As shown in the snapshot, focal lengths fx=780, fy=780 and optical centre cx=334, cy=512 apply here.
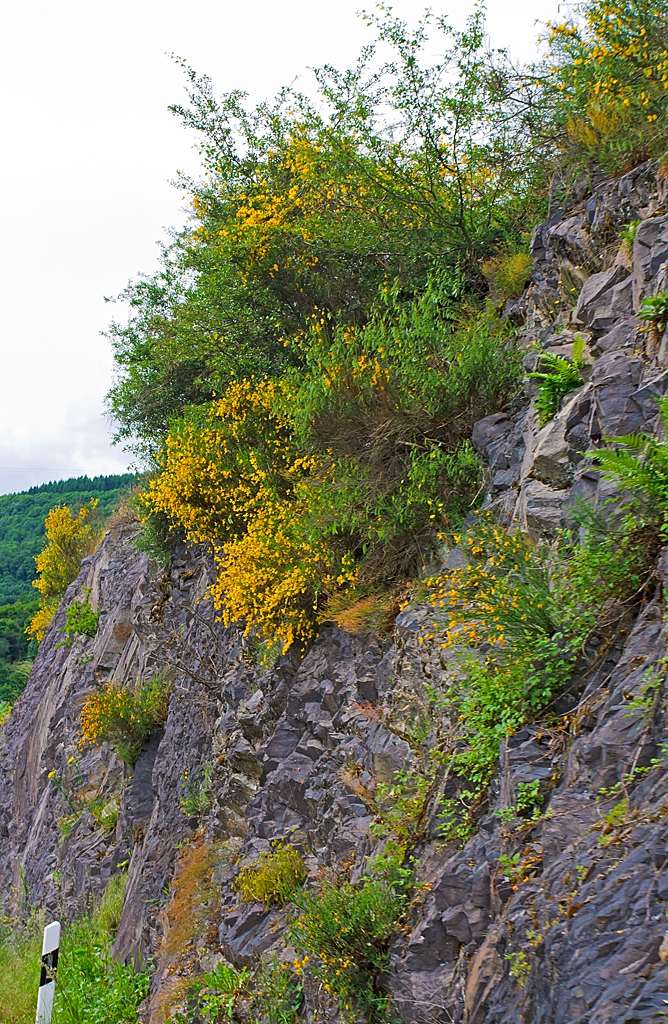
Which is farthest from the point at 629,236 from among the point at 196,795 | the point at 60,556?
the point at 60,556

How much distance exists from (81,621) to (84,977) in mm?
8457

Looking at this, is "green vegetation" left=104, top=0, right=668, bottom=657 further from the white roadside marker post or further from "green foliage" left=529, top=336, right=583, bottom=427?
the white roadside marker post

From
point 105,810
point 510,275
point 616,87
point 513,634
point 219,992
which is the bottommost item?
point 219,992

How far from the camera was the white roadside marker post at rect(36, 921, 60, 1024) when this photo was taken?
608 cm

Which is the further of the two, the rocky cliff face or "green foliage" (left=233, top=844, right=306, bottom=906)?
"green foliage" (left=233, top=844, right=306, bottom=906)

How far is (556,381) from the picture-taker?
207 inches

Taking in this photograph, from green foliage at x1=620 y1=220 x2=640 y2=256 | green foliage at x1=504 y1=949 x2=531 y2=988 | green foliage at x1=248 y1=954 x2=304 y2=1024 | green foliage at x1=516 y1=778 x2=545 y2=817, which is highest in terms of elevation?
green foliage at x1=620 y1=220 x2=640 y2=256

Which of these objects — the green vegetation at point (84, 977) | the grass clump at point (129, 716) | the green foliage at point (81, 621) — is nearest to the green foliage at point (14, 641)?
the green foliage at point (81, 621)

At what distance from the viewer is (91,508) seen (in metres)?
23.4

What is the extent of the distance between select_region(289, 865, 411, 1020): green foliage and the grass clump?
774 cm

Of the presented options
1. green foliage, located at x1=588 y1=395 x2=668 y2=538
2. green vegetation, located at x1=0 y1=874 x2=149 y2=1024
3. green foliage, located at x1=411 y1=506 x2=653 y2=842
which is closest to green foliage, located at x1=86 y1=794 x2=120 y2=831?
green vegetation, located at x1=0 y1=874 x2=149 y2=1024

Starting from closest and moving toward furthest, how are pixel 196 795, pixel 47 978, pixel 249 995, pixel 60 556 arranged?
pixel 249 995 < pixel 47 978 < pixel 196 795 < pixel 60 556

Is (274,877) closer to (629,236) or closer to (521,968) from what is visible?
(521,968)

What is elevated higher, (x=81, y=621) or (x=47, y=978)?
(x=81, y=621)
